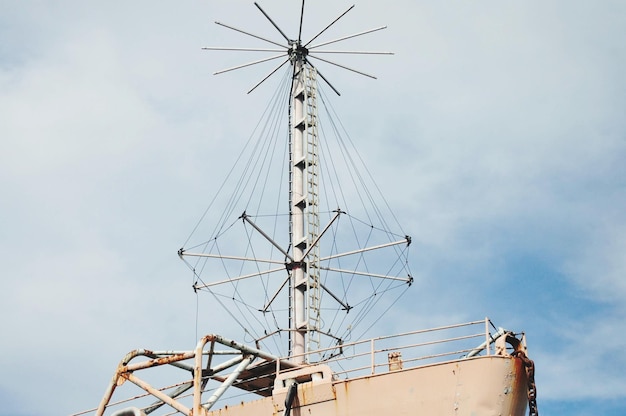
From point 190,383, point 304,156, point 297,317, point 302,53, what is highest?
point 302,53

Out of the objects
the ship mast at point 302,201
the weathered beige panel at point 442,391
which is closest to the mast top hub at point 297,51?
the ship mast at point 302,201

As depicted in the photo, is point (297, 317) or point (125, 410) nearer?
point (125, 410)

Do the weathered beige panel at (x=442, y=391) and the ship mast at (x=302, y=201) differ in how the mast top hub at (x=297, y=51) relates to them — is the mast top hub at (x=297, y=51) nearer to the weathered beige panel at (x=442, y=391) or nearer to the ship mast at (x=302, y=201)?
the ship mast at (x=302, y=201)

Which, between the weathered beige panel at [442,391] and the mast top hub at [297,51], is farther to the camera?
the mast top hub at [297,51]

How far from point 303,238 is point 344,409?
8.80 m

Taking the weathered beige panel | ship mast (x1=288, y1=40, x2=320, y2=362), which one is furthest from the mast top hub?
the weathered beige panel

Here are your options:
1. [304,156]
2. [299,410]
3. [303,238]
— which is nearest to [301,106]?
[304,156]

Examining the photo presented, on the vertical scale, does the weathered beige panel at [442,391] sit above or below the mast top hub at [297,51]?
below

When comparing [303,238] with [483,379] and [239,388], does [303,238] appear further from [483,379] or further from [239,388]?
[483,379]

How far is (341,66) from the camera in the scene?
32.8 m

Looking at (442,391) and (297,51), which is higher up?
(297,51)

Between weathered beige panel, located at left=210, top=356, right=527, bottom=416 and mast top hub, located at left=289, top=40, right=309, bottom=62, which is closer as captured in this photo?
weathered beige panel, located at left=210, top=356, right=527, bottom=416

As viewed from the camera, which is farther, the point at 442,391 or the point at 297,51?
the point at 297,51

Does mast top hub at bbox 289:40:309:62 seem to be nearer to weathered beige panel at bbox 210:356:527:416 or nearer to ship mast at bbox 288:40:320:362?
ship mast at bbox 288:40:320:362
